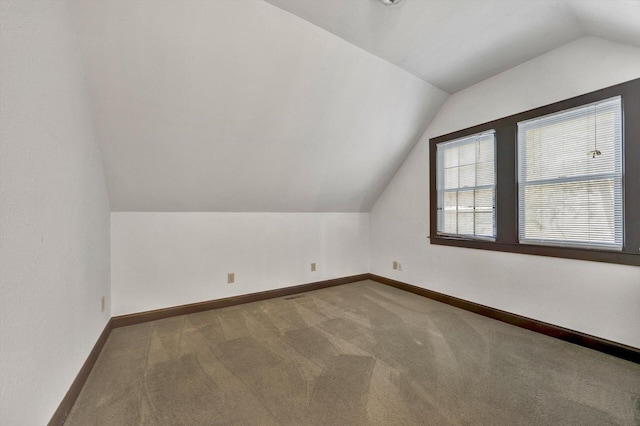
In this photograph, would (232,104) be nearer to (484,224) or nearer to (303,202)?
(303,202)

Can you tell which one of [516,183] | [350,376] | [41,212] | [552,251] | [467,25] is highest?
[467,25]

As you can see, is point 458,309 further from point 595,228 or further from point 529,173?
point 529,173

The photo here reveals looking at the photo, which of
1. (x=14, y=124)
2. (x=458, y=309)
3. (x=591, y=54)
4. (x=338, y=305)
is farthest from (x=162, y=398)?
(x=591, y=54)

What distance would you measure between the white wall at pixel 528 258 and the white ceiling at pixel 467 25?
0.18 metres

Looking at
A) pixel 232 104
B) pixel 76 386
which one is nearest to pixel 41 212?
pixel 76 386

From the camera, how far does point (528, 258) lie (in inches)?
96.9

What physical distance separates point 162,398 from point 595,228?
3.48 m

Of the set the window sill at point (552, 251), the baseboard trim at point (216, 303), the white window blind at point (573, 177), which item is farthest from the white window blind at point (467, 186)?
the baseboard trim at point (216, 303)

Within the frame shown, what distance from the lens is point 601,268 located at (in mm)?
2043

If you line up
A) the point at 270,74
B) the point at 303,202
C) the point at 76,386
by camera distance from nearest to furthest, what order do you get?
the point at 76,386
the point at 270,74
the point at 303,202

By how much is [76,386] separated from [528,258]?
3728 millimetres

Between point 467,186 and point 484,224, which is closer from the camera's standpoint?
point 484,224

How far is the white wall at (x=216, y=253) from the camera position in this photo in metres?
2.59

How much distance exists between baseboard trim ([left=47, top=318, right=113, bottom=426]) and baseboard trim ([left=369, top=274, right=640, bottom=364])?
345 centimetres
